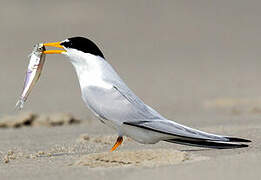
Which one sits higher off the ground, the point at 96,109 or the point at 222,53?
the point at 222,53

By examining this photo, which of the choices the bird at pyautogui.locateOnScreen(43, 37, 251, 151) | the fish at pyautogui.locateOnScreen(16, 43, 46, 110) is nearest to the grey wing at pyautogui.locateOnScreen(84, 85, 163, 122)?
the bird at pyautogui.locateOnScreen(43, 37, 251, 151)

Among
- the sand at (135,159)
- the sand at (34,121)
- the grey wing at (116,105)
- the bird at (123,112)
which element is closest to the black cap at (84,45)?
the bird at (123,112)

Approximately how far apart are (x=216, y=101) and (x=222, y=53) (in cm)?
1385

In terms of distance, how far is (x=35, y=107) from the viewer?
15.6 m

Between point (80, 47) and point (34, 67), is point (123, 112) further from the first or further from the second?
point (34, 67)

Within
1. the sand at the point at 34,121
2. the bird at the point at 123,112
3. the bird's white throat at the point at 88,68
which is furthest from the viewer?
the sand at the point at 34,121

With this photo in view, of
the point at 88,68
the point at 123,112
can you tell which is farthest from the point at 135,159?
the point at 88,68

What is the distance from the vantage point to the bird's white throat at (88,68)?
5.50 m

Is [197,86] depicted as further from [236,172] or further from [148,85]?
[236,172]

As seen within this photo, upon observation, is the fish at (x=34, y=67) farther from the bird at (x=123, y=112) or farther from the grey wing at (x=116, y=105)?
the grey wing at (x=116, y=105)

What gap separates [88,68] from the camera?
5566mm

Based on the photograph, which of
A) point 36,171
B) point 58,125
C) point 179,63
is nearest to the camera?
point 36,171

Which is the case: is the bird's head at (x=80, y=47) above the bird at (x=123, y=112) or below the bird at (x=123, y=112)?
above

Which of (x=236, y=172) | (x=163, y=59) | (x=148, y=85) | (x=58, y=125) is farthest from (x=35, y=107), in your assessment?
(x=163, y=59)
